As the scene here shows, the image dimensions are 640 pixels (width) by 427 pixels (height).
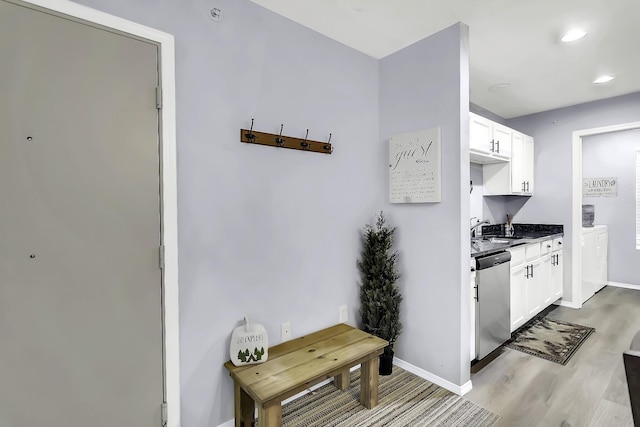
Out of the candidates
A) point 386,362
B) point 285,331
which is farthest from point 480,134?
point 285,331

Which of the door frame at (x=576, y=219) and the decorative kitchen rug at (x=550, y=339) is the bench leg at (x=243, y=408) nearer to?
the decorative kitchen rug at (x=550, y=339)

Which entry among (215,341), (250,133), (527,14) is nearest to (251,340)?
(215,341)

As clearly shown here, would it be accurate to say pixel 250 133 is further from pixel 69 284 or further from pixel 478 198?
pixel 478 198

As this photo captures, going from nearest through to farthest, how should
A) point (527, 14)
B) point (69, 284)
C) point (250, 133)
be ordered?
point (69, 284), point (250, 133), point (527, 14)

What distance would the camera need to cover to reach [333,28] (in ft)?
7.22

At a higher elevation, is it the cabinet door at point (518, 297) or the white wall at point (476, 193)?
the white wall at point (476, 193)

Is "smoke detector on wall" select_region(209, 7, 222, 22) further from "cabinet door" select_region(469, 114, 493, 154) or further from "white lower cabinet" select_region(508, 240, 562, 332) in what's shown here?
"white lower cabinet" select_region(508, 240, 562, 332)

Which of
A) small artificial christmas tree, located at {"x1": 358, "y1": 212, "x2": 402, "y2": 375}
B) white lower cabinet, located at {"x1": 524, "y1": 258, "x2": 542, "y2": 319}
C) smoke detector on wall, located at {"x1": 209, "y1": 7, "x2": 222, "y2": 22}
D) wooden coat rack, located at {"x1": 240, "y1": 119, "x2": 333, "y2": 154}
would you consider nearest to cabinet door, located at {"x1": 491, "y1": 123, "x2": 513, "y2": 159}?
white lower cabinet, located at {"x1": 524, "y1": 258, "x2": 542, "y2": 319}

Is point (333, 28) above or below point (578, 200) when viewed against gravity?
above

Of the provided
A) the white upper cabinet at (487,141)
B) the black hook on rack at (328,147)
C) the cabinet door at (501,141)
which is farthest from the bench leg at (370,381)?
the cabinet door at (501,141)

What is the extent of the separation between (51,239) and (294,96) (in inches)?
60.1

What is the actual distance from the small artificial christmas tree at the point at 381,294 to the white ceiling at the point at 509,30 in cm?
146

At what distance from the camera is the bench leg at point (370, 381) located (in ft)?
6.60

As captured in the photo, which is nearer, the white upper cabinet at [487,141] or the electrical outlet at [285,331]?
the electrical outlet at [285,331]
